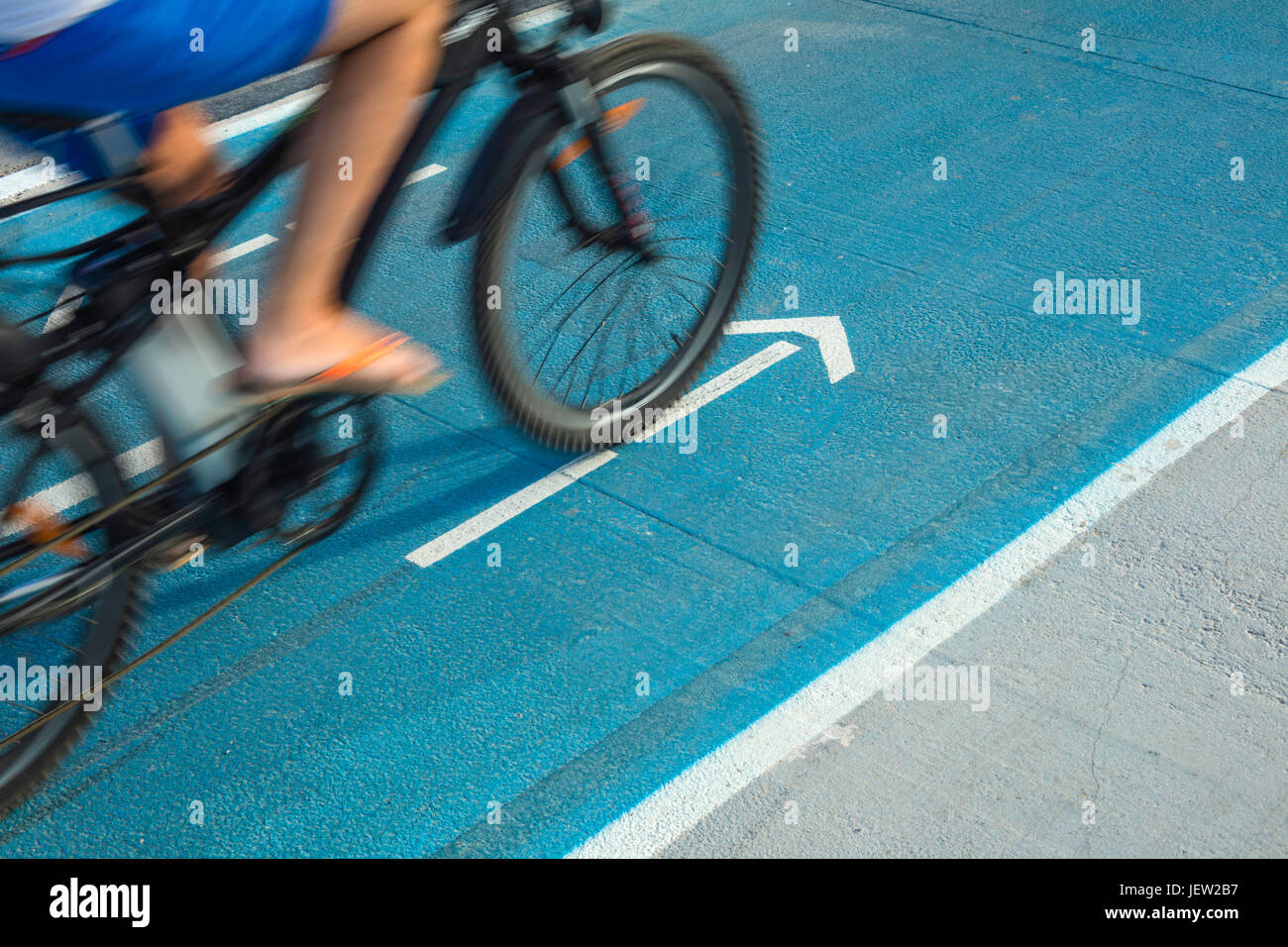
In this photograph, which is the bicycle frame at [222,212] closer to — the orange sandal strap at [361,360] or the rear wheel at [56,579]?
the rear wheel at [56,579]

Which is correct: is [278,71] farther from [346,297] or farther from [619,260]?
[619,260]

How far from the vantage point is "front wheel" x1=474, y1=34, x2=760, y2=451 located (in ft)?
11.9

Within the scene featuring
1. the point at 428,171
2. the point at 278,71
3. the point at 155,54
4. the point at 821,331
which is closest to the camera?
the point at 155,54

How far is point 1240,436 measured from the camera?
4.11 metres

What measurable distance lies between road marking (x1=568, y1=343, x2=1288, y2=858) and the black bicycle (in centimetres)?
114

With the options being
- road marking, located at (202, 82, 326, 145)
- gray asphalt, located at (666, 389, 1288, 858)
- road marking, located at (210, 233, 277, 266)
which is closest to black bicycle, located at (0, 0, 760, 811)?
gray asphalt, located at (666, 389, 1288, 858)

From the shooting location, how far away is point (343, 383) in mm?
3109

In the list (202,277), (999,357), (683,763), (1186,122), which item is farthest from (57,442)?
(1186,122)

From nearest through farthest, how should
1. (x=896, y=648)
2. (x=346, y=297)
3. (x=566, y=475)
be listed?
1. (x=346, y=297)
2. (x=896, y=648)
3. (x=566, y=475)

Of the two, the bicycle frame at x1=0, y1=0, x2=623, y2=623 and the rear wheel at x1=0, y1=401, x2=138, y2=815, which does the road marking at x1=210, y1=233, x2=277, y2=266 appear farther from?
the rear wheel at x1=0, y1=401, x2=138, y2=815

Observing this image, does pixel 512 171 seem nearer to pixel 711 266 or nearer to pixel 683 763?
pixel 711 266

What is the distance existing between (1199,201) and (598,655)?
347 cm

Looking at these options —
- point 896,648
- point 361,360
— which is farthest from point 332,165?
point 896,648

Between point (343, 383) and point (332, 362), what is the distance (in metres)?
0.06
